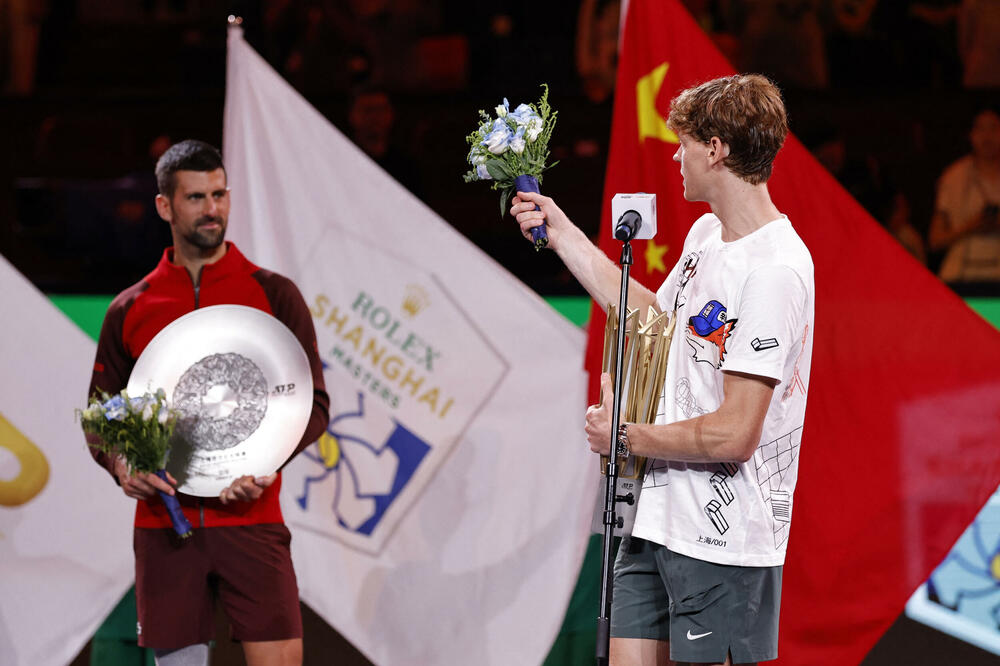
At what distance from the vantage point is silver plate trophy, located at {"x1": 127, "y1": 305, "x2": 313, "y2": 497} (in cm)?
308

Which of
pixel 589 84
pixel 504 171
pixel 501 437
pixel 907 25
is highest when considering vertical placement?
pixel 907 25

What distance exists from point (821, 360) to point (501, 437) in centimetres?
108

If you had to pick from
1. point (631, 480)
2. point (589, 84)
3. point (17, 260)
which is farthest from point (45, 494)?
point (589, 84)

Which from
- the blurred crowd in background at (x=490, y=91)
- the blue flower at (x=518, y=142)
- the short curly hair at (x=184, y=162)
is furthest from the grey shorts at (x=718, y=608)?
the blurred crowd in background at (x=490, y=91)

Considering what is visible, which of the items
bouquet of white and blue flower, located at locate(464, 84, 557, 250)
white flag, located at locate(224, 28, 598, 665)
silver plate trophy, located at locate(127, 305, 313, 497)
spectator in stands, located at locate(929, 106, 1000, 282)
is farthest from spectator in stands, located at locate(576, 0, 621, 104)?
bouquet of white and blue flower, located at locate(464, 84, 557, 250)

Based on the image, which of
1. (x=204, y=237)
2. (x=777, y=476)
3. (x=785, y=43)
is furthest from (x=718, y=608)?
(x=785, y=43)

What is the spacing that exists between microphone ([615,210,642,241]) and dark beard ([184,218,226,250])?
1295 mm

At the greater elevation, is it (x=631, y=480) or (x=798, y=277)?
(x=798, y=277)

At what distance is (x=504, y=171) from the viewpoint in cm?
255

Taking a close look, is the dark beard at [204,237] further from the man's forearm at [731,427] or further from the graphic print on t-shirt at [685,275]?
the man's forearm at [731,427]

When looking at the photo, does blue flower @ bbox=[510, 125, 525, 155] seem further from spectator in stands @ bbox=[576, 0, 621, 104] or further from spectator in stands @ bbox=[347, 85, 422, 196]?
spectator in stands @ bbox=[576, 0, 621, 104]

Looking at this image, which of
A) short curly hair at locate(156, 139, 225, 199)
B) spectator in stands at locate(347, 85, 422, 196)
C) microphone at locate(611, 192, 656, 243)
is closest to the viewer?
microphone at locate(611, 192, 656, 243)

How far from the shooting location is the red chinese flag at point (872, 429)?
10.7 ft

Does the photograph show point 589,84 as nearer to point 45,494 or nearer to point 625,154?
point 625,154
